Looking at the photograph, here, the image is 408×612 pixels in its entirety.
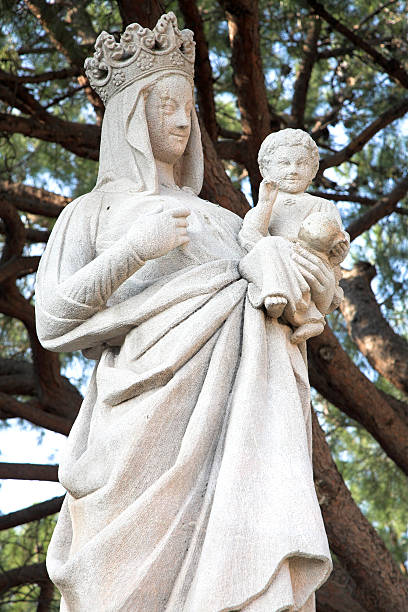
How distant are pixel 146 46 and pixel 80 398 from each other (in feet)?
Answer: 13.9

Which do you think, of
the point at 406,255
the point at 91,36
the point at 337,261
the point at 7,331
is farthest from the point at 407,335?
the point at 337,261

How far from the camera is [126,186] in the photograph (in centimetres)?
469

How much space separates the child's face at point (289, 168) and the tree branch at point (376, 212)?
4.48 metres

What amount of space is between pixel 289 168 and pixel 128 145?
64 centimetres

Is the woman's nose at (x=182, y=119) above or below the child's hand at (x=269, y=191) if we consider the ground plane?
above

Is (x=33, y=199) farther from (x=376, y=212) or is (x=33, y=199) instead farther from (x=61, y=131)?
(x=376, y=212)

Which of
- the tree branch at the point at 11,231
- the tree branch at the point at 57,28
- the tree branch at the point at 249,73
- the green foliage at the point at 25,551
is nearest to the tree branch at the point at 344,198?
the tree branch at the point at 249,73

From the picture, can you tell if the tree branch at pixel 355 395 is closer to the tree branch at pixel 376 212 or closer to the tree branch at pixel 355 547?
the tree branch at pixel 355 547

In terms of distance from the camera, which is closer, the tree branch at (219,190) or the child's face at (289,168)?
the child's face at (289,168)

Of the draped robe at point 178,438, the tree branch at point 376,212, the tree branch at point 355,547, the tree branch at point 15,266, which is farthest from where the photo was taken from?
the tree branch at point 376,212

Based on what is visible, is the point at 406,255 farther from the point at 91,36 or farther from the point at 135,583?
the point at 135,583

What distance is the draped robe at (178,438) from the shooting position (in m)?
3.69

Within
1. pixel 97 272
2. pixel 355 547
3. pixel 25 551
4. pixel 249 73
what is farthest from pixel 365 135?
pixel 97 272

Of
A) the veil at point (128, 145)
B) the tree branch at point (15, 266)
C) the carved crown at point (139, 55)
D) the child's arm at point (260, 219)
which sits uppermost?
the tree branch at point (15, 266)
